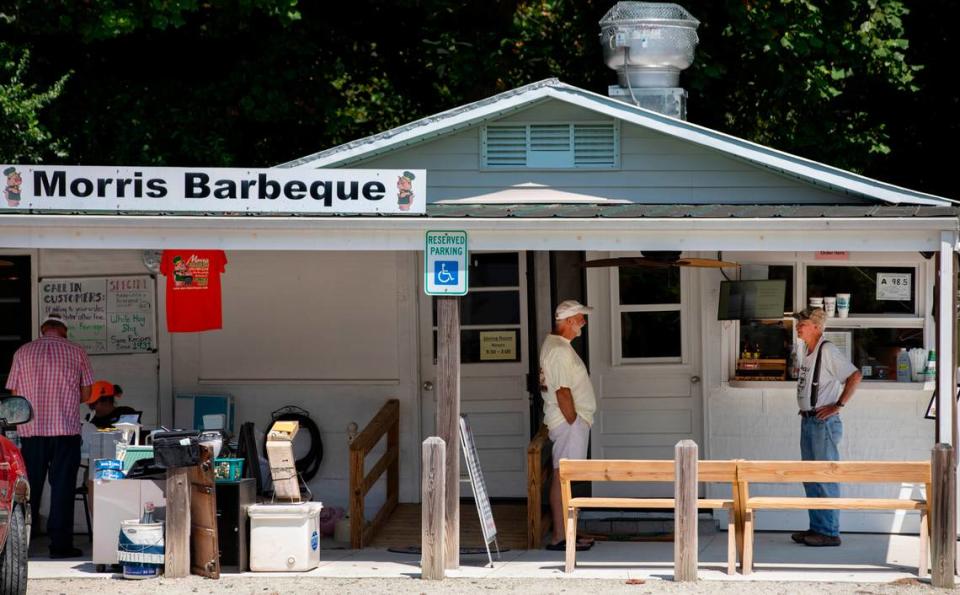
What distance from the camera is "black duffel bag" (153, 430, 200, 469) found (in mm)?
9672

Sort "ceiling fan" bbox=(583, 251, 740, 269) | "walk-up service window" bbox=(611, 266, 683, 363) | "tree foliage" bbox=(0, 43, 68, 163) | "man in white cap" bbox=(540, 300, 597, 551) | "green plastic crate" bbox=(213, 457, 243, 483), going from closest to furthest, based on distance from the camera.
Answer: "green plastic crate" bbox=(213, 457, 243, 483), "man in white cap" bbox=(540, 300, 597, 551), "ceiling fan" bbox=(583, 251, 740, 269), "walk-up service window" bbox=(611, 266, 683, 363), "tree foliage" bbox=(0, 43, 68, 163)

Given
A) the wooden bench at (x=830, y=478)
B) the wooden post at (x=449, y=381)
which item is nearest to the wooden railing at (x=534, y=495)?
the wooden post at (x=449, y=381)

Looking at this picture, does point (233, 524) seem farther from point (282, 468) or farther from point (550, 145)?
point (550, 145)

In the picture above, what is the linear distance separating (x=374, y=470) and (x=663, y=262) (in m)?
2.84

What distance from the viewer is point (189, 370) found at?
41.0 ft

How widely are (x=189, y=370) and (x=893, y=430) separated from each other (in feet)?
19.6

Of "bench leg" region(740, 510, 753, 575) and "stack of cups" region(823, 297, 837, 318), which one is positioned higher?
"stack of cups" region(823, 297, 837, 318)

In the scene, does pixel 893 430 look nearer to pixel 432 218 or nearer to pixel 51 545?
pixel 432 218

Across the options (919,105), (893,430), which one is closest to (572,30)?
(919,105)

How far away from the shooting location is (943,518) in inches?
361

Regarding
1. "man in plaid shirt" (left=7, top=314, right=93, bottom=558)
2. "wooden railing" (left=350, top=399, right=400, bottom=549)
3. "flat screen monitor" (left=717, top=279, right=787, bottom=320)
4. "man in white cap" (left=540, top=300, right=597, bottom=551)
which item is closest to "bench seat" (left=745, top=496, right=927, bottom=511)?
"man in white cap" (left=540, top=300, right=597, bottom=551)

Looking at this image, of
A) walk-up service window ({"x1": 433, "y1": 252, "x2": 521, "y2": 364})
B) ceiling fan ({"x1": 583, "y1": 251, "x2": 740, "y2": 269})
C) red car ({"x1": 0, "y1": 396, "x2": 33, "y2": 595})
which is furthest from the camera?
walk-up service window ({"x1": 433, "y1": 252, "x2": 521, "y2": 364})

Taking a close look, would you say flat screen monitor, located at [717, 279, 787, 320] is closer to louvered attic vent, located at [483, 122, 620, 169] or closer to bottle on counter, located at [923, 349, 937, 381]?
bottle on counter, located at [923, 349, 937, 381]

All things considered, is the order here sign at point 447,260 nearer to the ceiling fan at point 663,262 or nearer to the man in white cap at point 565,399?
the man in white cap at point 565,399
